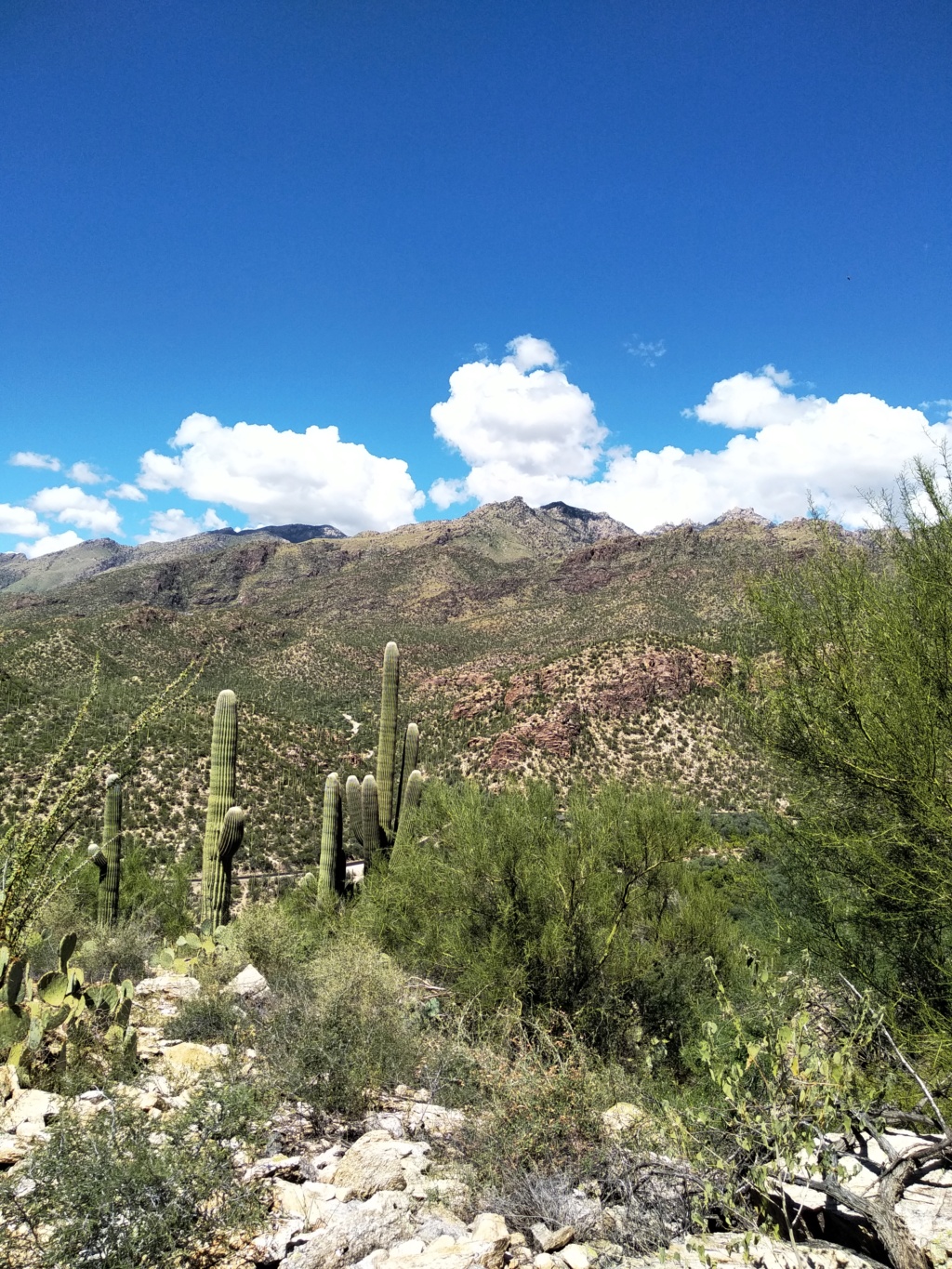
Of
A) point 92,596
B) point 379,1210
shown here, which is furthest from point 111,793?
point 92,596

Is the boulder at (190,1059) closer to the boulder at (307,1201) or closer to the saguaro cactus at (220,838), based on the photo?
the boulder at (307,1201)

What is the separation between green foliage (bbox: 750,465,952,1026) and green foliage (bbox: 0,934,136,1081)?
610 centimetres

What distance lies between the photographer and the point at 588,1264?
339 cm

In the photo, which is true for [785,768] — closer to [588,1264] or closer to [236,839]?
[588,1264]

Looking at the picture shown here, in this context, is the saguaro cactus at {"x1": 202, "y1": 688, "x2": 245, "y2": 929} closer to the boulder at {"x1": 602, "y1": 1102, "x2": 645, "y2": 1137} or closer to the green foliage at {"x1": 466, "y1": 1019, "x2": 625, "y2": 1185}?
the green foliage at {"x1": 466, "y1": 1019, "x2": 625, "y2": 1185}

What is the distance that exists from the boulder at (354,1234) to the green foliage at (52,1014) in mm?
2635

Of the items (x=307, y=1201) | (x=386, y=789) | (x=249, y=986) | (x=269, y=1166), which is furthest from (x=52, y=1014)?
(x=386, y=789)

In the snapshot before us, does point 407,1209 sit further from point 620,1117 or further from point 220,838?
point 220,838

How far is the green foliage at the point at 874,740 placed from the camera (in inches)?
181

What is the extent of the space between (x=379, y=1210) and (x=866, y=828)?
4667 mm

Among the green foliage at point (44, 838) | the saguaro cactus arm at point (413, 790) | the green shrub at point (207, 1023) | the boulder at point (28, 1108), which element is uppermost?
the green foliage at point (44, 838)

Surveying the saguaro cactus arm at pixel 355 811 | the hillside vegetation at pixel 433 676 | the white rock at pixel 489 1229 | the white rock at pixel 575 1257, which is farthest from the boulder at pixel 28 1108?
the saguaro cactus arm at pixel 355 811

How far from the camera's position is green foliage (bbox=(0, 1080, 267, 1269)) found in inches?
122

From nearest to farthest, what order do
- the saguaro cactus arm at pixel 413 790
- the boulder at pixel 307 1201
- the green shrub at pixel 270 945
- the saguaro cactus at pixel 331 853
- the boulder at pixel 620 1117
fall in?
the boulder at pixel 307 1201, the boulder at pixel 620 1117, the green shrub at pixel 270 945, the saguaro cactus at pixel 331 853, the saguaro cactus arm at pixel 413 790
